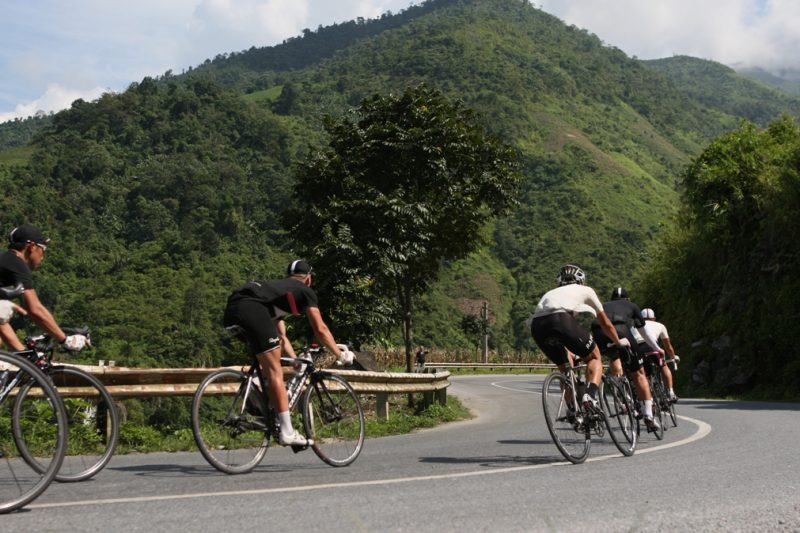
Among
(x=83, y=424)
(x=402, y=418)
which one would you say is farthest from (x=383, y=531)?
(x=402, y=418)

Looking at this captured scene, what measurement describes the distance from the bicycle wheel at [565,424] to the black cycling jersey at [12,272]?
14.4ft

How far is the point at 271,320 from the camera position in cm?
735

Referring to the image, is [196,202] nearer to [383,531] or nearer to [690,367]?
[690,367]

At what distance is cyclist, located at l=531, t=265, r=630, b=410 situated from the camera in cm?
812

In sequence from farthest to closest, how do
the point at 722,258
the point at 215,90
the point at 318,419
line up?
the point at 215,90
the point at 722,258
the point at 318,419

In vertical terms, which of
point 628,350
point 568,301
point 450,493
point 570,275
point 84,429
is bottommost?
point 450,493

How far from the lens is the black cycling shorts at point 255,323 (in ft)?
23.8

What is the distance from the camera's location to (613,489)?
6.20 metres

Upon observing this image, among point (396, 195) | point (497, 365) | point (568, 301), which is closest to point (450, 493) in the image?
point (568, 301)

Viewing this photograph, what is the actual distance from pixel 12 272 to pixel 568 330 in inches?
188

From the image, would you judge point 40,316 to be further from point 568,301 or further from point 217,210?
point 217,210

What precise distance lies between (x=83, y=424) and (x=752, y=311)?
82.6 ft

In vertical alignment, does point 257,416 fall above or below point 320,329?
below

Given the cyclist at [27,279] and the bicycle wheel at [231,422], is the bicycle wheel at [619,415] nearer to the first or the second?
the bicycle wheel at [231,422]
